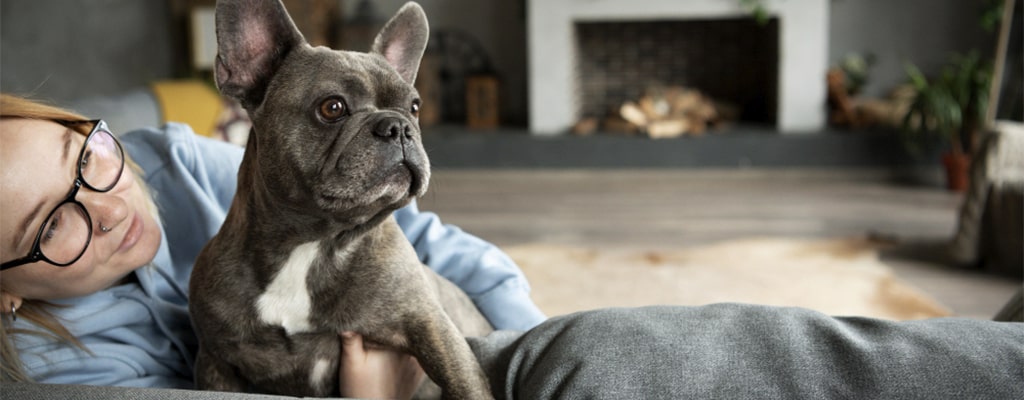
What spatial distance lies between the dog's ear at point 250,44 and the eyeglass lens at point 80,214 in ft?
0.66

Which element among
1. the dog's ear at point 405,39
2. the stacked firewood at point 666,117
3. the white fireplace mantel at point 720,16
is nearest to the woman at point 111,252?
the dog's ear at point 405,39

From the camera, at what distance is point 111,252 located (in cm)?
120

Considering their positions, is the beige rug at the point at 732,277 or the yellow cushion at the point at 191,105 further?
the yellow cushion at the point at 191,105

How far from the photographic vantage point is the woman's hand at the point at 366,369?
45.9 inches

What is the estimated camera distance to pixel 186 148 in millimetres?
1504

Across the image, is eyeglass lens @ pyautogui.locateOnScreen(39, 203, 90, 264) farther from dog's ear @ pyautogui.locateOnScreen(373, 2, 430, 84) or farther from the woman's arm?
the woman's arm

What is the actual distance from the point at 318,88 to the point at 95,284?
1.43ft

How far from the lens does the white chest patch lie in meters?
1.13

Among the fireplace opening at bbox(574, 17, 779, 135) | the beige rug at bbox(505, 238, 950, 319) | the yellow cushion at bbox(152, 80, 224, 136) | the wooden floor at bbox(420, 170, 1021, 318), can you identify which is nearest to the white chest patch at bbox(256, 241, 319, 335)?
the beige rug at bbox(505, 238, 950, 319)

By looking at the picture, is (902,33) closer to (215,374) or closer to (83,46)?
(83,46)

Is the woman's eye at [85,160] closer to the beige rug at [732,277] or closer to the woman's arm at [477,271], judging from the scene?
the woman's arm at [477,271]

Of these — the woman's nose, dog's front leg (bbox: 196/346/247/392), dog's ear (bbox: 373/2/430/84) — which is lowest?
dog's front leg (bbox: 196/346/247/392)

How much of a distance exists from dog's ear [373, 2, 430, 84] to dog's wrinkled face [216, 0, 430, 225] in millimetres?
68

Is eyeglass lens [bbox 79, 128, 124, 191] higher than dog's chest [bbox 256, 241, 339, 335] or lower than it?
higher
